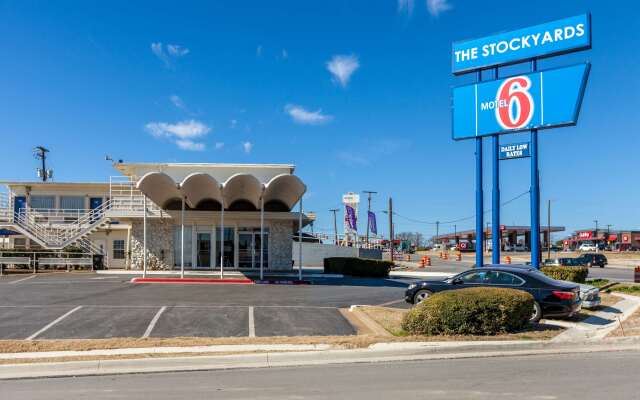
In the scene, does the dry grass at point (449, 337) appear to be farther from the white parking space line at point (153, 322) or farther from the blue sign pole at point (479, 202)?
the blue sign pole at point (479, 202)

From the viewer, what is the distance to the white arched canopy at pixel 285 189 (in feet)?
73.9

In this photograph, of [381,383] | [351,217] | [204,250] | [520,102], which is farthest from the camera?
[351,217]

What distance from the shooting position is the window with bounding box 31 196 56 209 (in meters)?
37.7

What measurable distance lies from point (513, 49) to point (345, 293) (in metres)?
12.0

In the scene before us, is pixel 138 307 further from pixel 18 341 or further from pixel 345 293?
pixel 345 293

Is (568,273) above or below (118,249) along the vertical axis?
below

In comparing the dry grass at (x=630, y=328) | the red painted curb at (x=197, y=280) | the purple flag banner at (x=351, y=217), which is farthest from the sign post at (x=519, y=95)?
the purple flag banner at (x=351, y=217)

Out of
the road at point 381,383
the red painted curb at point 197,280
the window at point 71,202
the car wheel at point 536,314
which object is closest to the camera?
the road at point 381,383

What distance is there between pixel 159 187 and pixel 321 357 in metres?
15.6

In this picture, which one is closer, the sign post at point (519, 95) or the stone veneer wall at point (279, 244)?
the sign post at point (519, 95)

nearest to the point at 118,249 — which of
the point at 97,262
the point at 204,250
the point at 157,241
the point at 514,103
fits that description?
the point at 97,262

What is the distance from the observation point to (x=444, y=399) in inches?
284

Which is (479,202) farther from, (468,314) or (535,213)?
(468,314)

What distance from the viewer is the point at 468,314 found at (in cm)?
1148
